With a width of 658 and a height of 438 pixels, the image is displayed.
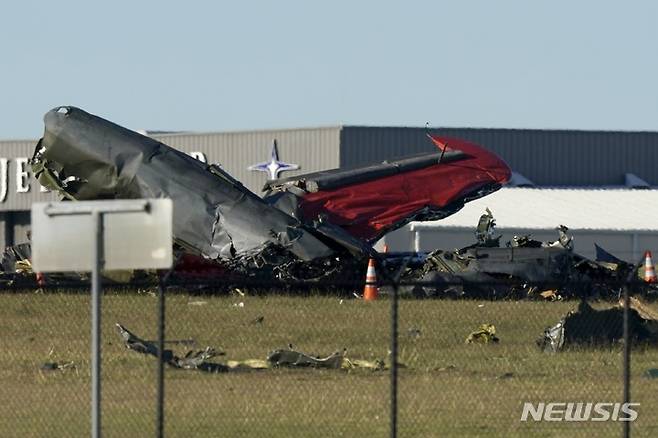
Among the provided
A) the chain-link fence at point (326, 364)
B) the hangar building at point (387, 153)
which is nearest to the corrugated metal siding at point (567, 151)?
the hangar building at point (387, 153)

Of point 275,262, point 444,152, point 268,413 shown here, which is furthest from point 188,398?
point 444,152

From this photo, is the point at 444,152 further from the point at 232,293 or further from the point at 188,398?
the point at 188,398

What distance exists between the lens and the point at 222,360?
21000mm

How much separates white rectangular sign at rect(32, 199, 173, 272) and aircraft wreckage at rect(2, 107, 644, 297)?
1641 centimetres

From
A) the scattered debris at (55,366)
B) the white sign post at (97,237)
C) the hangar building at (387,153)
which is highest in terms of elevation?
the white sign post at (97,237)

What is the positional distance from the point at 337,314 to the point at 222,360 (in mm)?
5400

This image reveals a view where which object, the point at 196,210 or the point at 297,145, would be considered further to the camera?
the point at 297,145

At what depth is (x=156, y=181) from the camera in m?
31.2

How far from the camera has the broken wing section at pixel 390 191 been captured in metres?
33.5

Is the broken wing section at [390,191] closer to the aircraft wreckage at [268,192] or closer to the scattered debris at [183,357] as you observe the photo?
the aircraft wreckage at [268,192]

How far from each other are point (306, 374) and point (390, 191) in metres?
14.3

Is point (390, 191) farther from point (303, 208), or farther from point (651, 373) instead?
point (651, 373)

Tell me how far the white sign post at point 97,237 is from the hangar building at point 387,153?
45569mm

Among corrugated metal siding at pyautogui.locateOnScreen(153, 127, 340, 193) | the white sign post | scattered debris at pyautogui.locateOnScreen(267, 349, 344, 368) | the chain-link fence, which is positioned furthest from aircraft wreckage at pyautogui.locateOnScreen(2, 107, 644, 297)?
corrugated metal siding at pyautogui.locateOnScreen(153, 127, 340, 193)
